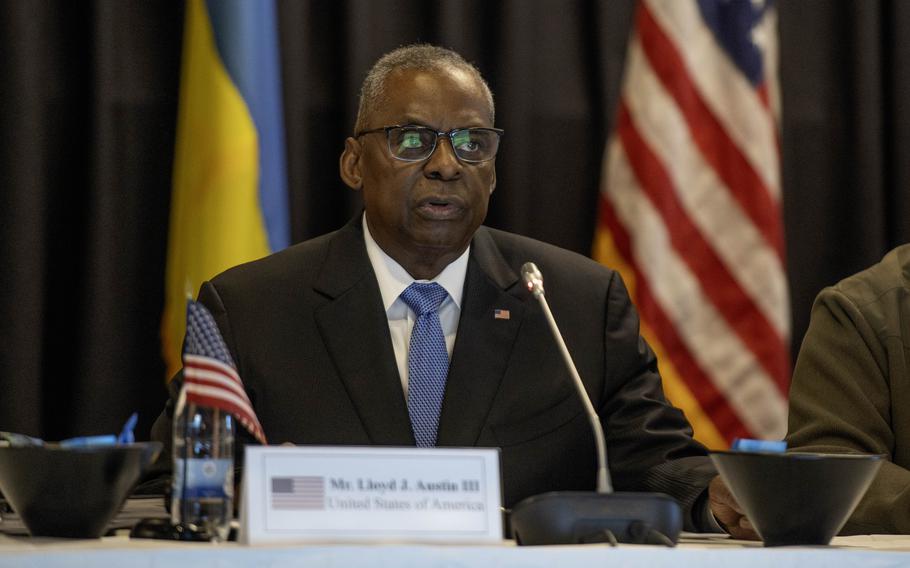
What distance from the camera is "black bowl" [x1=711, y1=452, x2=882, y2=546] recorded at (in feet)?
5.78

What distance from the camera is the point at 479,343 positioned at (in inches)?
110

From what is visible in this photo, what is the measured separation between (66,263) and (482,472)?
225 cm

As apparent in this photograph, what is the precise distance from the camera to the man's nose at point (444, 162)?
2.78 m

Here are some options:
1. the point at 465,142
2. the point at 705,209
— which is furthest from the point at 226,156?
the point at 705,209

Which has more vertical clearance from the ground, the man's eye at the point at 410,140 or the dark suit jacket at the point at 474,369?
the man's eye at the point at 410,140

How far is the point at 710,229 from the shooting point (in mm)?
3520

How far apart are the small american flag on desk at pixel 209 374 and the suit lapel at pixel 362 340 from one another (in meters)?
0.89

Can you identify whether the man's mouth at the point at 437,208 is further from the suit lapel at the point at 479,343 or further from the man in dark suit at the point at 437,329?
the suit lapel at the point at 479,343

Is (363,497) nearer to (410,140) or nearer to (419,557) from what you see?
(419,557)

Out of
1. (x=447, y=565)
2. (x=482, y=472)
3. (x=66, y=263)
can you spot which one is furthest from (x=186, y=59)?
(x=447, y=565)

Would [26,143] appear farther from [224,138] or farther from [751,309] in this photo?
[751,309]

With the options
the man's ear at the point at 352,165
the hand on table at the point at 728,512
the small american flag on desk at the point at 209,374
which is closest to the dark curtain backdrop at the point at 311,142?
the man's ear at the point at 352,165

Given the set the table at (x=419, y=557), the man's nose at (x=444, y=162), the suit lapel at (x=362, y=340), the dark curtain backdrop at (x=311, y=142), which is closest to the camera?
the table at (x=419, y=557)

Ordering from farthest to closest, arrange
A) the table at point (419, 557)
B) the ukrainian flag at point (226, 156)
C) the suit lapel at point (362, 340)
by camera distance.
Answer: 1. the ukrainian flag at point (226, 156)
2. the suit lapel at point (362, 340)
3. the table at point (419, 557)
